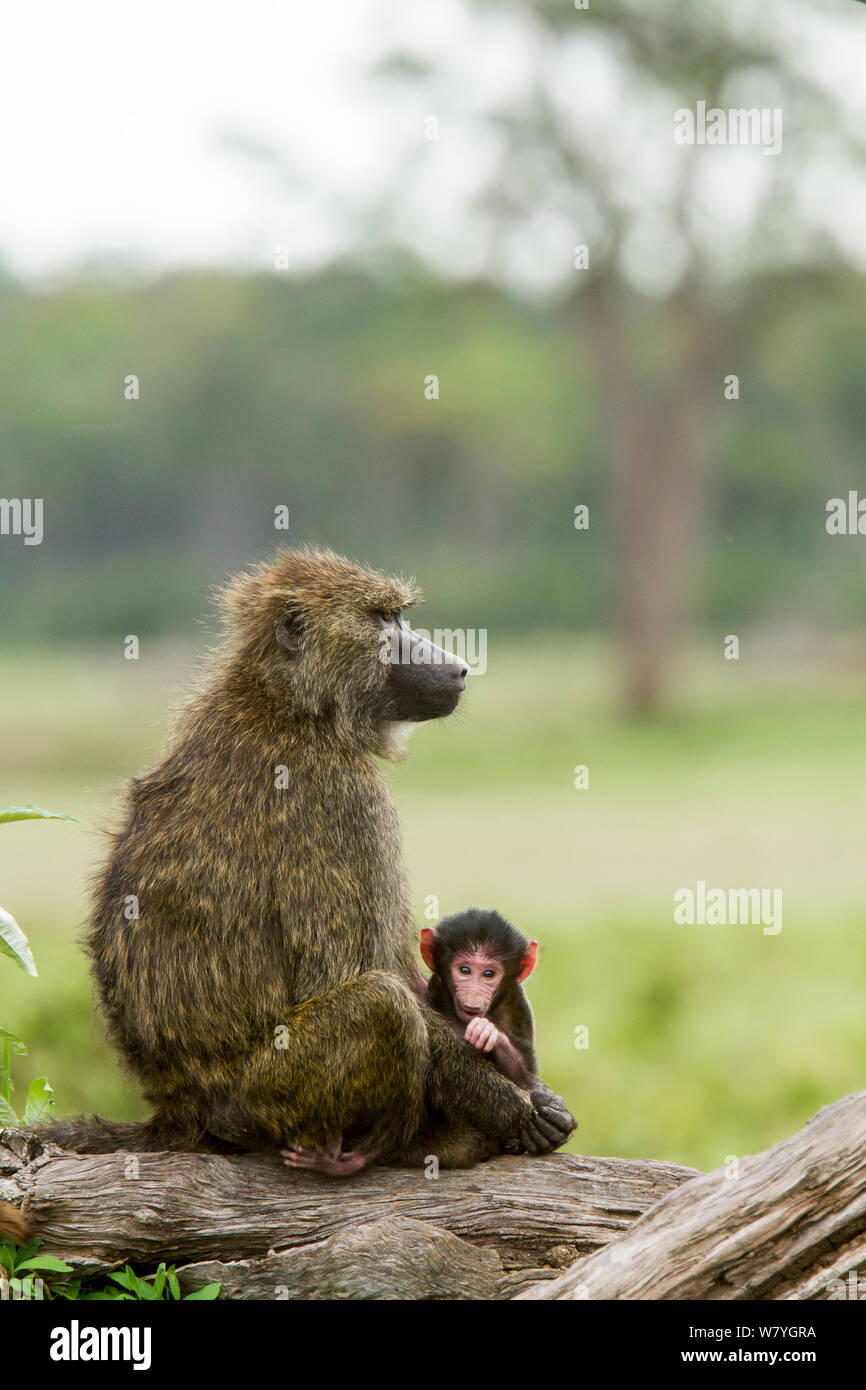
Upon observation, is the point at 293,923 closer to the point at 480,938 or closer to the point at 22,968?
the point at 480,938

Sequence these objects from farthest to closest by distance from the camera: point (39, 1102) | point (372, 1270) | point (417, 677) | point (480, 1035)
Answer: point (39, 1102), point (417, 677), point (480, 1035), point (372, 1270)

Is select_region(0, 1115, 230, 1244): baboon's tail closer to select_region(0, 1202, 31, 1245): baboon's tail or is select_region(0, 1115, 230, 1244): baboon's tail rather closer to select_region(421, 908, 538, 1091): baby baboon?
select_region(0, 1202, 31, 1245): baboon's tail

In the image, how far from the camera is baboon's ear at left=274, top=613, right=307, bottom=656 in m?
3.84

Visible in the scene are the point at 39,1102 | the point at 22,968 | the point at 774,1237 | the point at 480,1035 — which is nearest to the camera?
the point at 774,1237

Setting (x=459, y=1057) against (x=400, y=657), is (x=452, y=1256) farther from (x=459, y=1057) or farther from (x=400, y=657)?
(x=400, y=657)

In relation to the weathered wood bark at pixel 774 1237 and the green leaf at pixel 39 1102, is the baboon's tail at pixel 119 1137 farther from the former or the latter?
the weathered wood bark at pixel 774 1237

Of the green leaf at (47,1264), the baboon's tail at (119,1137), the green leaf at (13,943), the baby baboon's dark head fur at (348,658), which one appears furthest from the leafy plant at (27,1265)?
the baby baboon's dark head fur at (348,658)

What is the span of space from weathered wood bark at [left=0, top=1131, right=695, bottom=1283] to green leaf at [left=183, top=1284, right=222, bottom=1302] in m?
0.09

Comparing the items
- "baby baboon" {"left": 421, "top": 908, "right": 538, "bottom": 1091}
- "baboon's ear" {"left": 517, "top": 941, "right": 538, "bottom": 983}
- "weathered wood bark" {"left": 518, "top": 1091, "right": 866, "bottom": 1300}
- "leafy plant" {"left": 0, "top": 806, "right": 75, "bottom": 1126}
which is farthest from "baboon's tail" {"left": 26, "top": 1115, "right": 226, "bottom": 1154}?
"weathered wood bark" {"left": 518, "top": 1091, "right": 866, "bottom": 1300}

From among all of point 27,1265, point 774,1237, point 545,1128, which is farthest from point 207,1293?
point 774,1237

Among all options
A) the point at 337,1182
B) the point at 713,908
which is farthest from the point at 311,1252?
the point at 713,908

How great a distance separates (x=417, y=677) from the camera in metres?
3.82

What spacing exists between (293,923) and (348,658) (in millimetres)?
751
